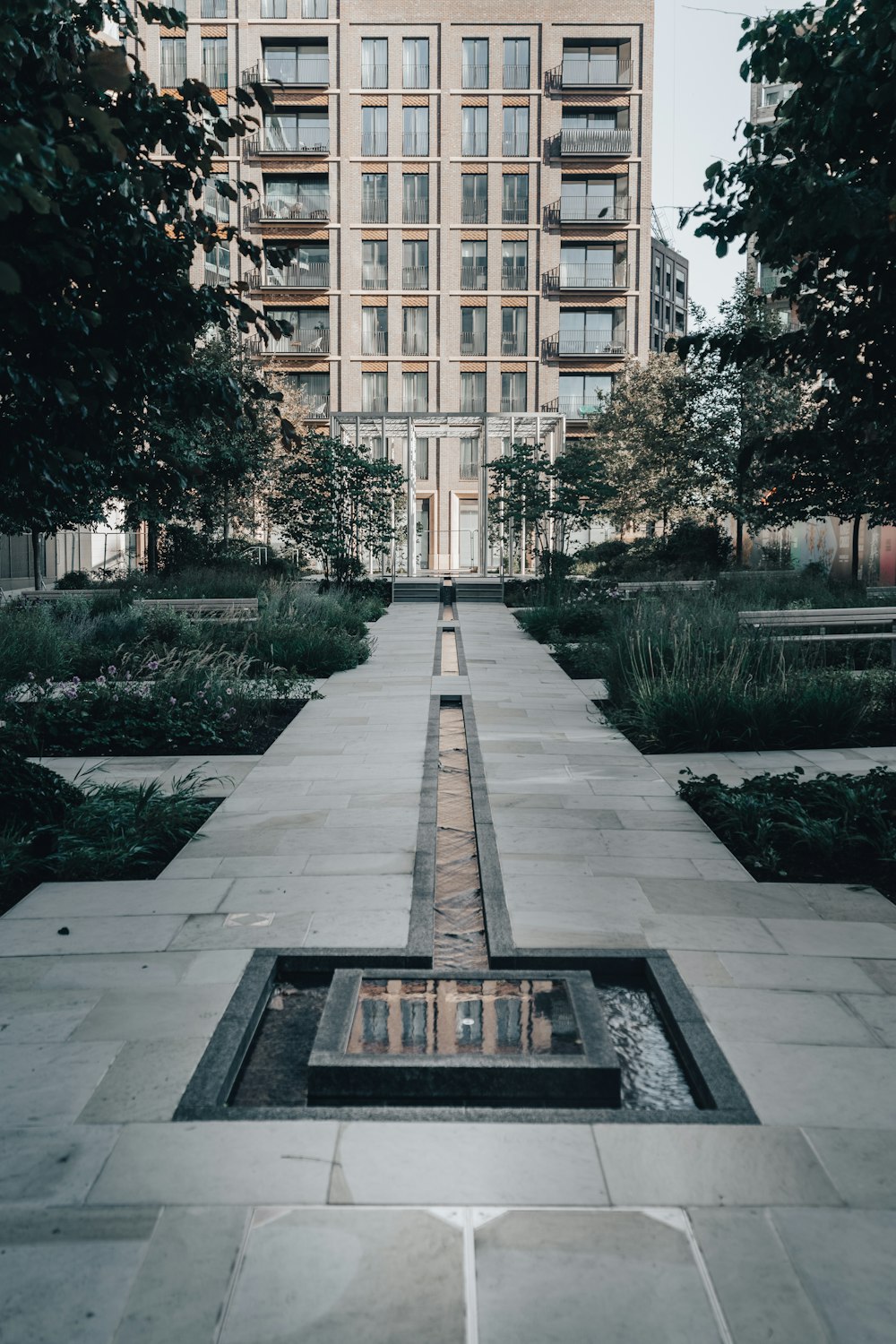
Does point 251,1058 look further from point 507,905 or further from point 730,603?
point 730,603

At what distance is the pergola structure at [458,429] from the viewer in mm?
30984

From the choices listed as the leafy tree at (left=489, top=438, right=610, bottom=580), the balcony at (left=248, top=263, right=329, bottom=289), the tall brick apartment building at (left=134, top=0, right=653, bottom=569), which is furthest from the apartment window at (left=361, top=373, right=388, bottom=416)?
the leafy tree at (left=489, top=438, right=610, bottom=580)

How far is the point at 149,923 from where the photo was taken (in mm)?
4633

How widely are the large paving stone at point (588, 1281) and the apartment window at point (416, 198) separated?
47.8 metres

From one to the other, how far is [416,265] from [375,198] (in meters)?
3.21

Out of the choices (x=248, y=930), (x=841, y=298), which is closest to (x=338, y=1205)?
(x=248, y=930)

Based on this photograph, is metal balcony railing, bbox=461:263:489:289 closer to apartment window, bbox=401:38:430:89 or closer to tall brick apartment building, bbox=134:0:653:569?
tall brick apartment building, bbox=134:0:653:569

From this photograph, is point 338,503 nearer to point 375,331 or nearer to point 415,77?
point 375,331

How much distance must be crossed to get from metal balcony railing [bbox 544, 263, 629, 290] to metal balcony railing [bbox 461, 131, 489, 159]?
556cm

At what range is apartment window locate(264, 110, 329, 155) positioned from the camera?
4553 centimetres

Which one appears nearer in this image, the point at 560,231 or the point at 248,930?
the point at 248,930

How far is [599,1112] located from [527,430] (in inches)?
1298

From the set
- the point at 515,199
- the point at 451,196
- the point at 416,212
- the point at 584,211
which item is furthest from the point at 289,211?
the point at 584,211

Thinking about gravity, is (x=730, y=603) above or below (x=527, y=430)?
below
